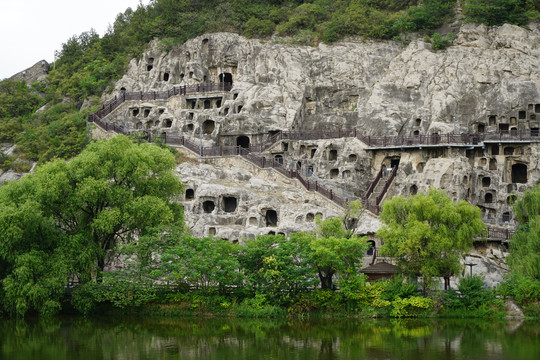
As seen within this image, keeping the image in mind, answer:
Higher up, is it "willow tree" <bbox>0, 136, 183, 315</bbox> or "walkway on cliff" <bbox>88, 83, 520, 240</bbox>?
"walkway on cliff" <bbox>88, 83, 520, 240</bbox>

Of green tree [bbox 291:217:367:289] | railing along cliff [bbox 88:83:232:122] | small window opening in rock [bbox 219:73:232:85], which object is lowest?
green tree [bbox 291:217:367:289]

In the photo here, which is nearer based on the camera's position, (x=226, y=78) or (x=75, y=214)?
(x=75, y=214)

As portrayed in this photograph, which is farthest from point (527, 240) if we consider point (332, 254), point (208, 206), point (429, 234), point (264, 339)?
point (208, 206)

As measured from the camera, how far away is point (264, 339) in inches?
1446

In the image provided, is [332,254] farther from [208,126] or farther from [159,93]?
[159,93]

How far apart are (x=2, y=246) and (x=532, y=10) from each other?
2066 inches

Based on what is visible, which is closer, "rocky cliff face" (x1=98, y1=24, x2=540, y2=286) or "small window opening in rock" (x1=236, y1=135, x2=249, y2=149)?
"rocky cliff face" (x1=98, y1=24, x2=540, y2=286)

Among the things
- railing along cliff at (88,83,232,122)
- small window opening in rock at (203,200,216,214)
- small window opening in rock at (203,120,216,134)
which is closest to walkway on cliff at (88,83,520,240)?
railing along cliff at (88,83,232,122)

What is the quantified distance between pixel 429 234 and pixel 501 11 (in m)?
34.0

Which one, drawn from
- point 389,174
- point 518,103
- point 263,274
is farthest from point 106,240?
point 518,103

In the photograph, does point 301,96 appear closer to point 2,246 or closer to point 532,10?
point 532,10

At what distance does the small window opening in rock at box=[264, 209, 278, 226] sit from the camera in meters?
55.2

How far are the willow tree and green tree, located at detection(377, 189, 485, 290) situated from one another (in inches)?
562

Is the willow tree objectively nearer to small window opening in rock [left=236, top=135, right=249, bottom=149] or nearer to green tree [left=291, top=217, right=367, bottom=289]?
green tree [left=291, top=217, right=367, bottom=289]
